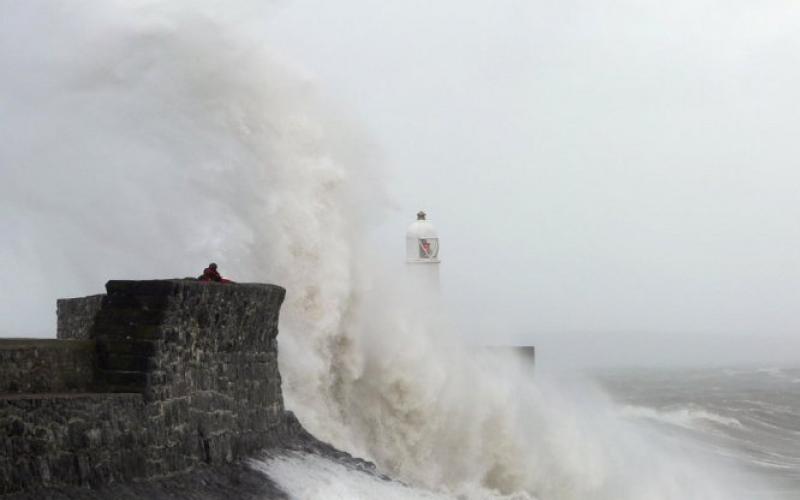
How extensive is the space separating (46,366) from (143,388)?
1.99ft

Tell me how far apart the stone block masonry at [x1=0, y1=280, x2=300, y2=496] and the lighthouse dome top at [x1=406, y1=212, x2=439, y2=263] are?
9.74 m

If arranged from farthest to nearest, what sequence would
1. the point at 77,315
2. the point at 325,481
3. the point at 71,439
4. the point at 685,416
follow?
the point at 685,416 → the point at 77,315 → the point at 325,481 → the point at 71,439

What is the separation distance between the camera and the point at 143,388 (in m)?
8.42

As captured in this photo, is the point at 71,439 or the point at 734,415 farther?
the point at 734,415

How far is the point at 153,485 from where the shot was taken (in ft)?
26.8

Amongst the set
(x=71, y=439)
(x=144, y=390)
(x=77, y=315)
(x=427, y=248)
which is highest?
(x=427, y=248)

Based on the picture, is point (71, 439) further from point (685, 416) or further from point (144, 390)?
point (685, 416)

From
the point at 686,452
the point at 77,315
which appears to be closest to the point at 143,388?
the point at 77,315

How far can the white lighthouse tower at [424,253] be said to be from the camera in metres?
20.2

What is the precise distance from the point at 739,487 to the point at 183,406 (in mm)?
13100

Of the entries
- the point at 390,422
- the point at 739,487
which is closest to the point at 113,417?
the point at 390,422

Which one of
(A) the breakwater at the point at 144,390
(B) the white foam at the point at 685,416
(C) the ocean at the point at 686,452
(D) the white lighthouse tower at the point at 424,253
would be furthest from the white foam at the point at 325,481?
(B) the white foam at the point at 685,416

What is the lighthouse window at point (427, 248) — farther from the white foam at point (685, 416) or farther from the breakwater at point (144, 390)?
the white foam at point (685, 416)

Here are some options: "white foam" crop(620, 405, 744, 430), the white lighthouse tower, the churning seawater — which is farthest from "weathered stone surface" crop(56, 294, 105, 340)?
"white foam" crop(620, 405, 744, 430)
